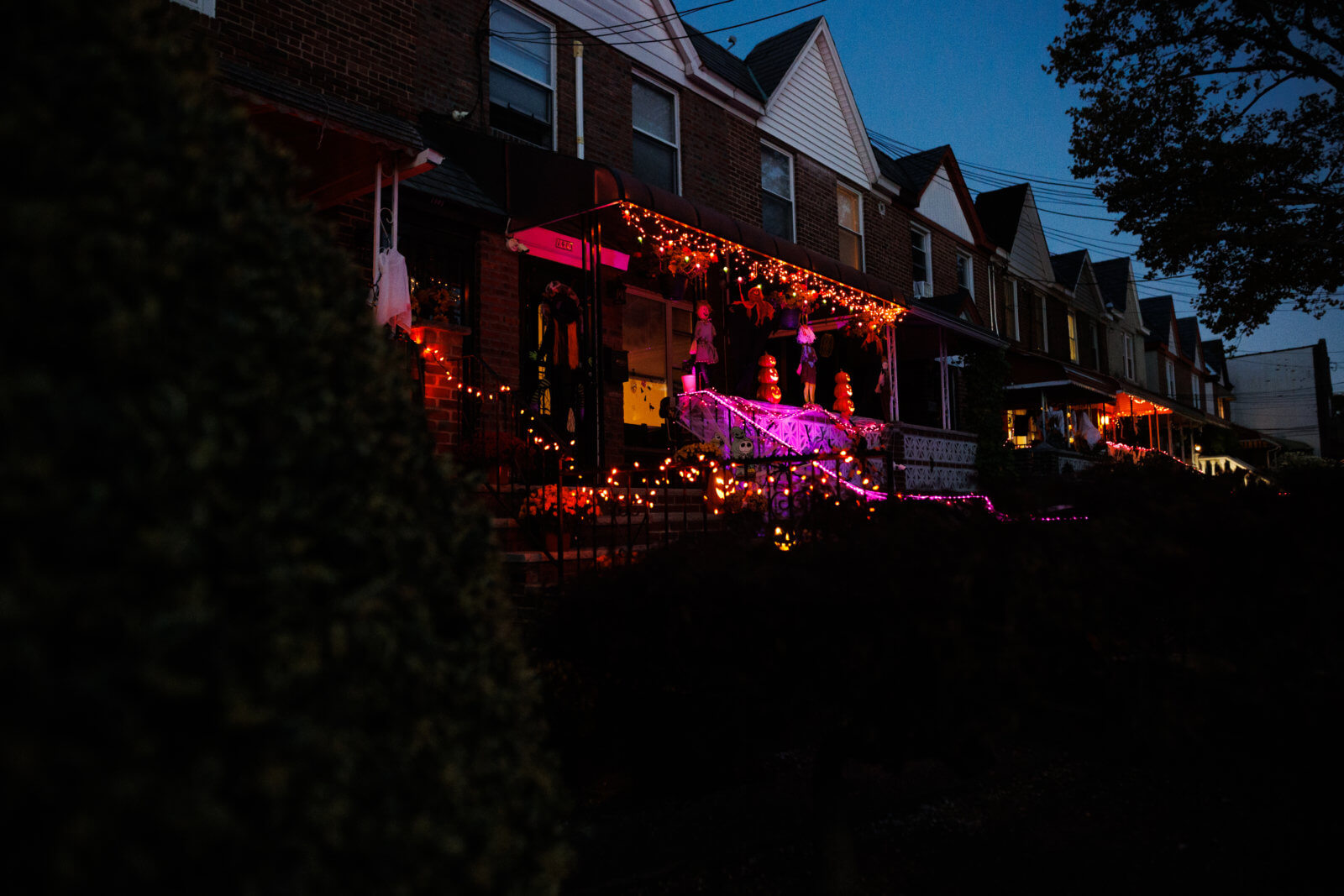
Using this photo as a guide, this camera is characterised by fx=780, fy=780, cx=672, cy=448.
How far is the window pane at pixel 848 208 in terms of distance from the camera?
16.6 meters

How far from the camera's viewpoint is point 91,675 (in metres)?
0.95

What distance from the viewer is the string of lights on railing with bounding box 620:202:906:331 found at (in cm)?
959

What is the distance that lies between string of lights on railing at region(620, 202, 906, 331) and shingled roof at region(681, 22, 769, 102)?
3634mm

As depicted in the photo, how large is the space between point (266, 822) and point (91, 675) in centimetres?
32

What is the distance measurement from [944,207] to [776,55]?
6697 millimetres

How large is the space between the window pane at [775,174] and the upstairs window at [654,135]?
8.48 feet

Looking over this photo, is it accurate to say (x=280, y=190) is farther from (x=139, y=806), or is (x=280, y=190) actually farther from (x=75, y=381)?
(x=139, y=806)

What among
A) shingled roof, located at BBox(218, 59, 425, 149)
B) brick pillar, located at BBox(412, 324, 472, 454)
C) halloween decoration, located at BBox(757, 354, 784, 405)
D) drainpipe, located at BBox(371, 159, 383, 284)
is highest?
shingled roof, located at BBox(218, 59, 425, 149)

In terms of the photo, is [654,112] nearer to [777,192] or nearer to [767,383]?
[777,192]

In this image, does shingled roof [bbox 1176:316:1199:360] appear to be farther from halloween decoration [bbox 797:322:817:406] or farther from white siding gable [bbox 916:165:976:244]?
halloween decoration [bbox 797:322:817:406]

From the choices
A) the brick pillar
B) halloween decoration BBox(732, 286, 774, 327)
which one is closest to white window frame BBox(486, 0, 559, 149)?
halloween decoration BBox(732, 286, 774, 327)

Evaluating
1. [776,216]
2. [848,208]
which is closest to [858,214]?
[848,208]

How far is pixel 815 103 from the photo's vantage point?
1591cm

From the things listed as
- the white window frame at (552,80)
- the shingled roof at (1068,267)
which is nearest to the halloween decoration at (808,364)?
the white window frame at (552,80)
